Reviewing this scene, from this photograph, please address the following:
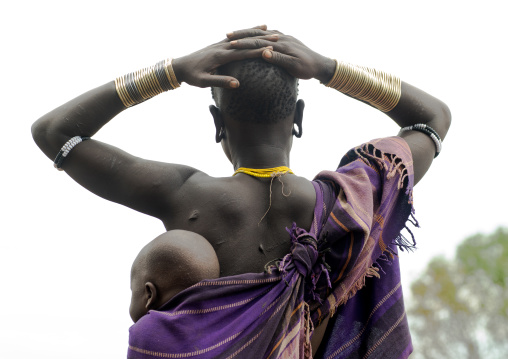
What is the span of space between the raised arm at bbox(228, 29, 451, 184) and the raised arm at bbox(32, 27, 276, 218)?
0.07 m

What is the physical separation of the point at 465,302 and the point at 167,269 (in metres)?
14.4

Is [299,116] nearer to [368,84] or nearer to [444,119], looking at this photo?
[368,84]

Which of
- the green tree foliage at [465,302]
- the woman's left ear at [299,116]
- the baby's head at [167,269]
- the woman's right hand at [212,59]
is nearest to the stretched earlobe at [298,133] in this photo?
the woman's left ear at [299,116]

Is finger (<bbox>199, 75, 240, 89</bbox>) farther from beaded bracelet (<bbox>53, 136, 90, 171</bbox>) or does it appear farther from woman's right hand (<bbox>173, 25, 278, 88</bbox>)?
beaded bracelet (<bbox>53, 136, 90, 171</bbox>)

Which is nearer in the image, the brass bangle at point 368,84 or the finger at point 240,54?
the finger at point 240,54

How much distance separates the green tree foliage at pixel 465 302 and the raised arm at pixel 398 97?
39.4 feet

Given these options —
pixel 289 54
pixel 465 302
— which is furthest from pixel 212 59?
pixel 465 302

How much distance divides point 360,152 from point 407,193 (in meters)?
0.30

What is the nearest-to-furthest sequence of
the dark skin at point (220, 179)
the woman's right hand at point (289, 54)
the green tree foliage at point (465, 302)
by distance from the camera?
1. the dark skin at point (220, 179)
2. the woman's right hand at point (289, 54)
3. the green tree foliage at point (465, 302)

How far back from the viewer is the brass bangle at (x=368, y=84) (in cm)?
274

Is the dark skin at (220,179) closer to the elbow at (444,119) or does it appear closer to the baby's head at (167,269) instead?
the baby's head at (167,269)

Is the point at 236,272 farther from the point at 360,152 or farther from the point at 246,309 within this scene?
the point at 360,152

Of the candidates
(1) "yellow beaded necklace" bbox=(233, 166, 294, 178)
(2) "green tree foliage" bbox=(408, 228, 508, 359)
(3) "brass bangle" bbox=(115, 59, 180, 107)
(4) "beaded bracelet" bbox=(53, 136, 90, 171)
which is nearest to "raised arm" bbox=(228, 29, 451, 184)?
(3) "brass bangle" bbox=(115, 59, 180, 107)

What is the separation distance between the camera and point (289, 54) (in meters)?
2.59
